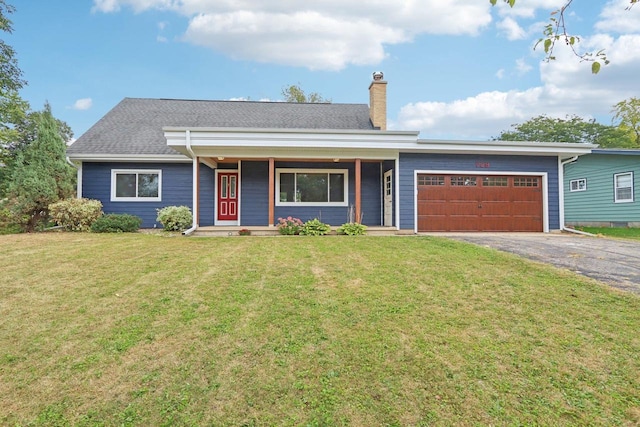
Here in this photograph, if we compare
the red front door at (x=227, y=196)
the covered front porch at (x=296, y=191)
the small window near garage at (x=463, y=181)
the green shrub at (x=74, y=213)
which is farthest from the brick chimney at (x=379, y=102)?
the green shrub at (x=74, y=213)

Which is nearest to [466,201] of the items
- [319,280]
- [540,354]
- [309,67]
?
[319,280]

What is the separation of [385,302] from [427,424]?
1.93 meters

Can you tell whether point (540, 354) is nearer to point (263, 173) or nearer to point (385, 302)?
point (385, 302)

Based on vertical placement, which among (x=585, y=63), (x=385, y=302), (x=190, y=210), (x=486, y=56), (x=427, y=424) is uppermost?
(x=486, y=56)

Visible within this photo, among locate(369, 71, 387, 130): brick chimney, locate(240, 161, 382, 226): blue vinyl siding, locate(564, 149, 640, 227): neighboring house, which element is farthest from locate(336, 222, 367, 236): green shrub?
locate(564, 149, 640, 227): neighboring house

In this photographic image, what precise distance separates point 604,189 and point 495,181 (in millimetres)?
7132

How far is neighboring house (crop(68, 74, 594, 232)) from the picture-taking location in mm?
10375

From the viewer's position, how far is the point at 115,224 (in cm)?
1026

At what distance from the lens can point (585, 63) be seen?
2590mm

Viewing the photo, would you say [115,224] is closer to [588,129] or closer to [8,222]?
[8,222]

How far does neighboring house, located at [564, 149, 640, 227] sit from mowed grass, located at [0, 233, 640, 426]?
1218cm

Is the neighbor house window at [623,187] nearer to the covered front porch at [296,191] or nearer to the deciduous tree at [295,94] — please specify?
the covered front porch at [296,191]

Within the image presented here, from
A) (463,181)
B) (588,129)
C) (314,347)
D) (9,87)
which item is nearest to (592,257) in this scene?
(463,181)

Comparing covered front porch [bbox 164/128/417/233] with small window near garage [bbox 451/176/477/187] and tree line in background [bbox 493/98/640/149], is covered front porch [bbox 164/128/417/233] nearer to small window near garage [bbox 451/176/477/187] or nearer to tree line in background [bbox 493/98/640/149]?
small window near garage [bbox 451/176/477/187]
